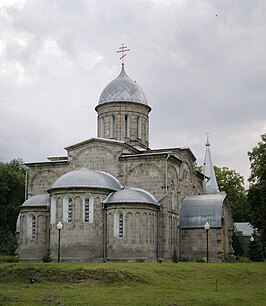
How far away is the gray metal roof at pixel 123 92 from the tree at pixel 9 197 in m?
13.6

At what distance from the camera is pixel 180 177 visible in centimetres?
3900

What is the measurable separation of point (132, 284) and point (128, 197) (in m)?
11.1

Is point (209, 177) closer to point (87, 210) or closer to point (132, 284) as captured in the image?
point (87, 210)

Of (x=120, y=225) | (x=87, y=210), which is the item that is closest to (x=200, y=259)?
(x=120, y=225)

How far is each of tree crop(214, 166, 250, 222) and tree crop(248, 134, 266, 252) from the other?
26593mm

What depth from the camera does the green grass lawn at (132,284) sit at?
59.8ft

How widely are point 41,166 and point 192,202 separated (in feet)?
37.3

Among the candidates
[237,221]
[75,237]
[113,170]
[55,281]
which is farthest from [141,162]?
[237,221]

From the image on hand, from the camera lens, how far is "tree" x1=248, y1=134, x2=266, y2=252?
1449 inches

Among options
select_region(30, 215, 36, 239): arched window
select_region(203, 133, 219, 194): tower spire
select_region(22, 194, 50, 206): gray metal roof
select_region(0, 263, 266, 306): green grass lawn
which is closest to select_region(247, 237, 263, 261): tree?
select_region(203, 133, 219, 194): tower spire

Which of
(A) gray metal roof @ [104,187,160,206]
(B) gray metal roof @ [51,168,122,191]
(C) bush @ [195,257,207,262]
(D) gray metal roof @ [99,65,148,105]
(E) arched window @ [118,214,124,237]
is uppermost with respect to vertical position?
(D) gray metal roof @ [99,65,148,105]

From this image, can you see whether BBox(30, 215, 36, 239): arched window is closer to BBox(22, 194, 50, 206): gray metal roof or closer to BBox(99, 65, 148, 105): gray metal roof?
BBox(22, 194, 50, 206): gray metal roof

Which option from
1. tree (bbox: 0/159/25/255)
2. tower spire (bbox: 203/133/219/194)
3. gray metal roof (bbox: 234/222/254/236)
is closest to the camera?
tree (bbox: 0/159/25/255)

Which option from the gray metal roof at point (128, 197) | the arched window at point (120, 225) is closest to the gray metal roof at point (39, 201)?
the gray metal roof at point (128, 197)
